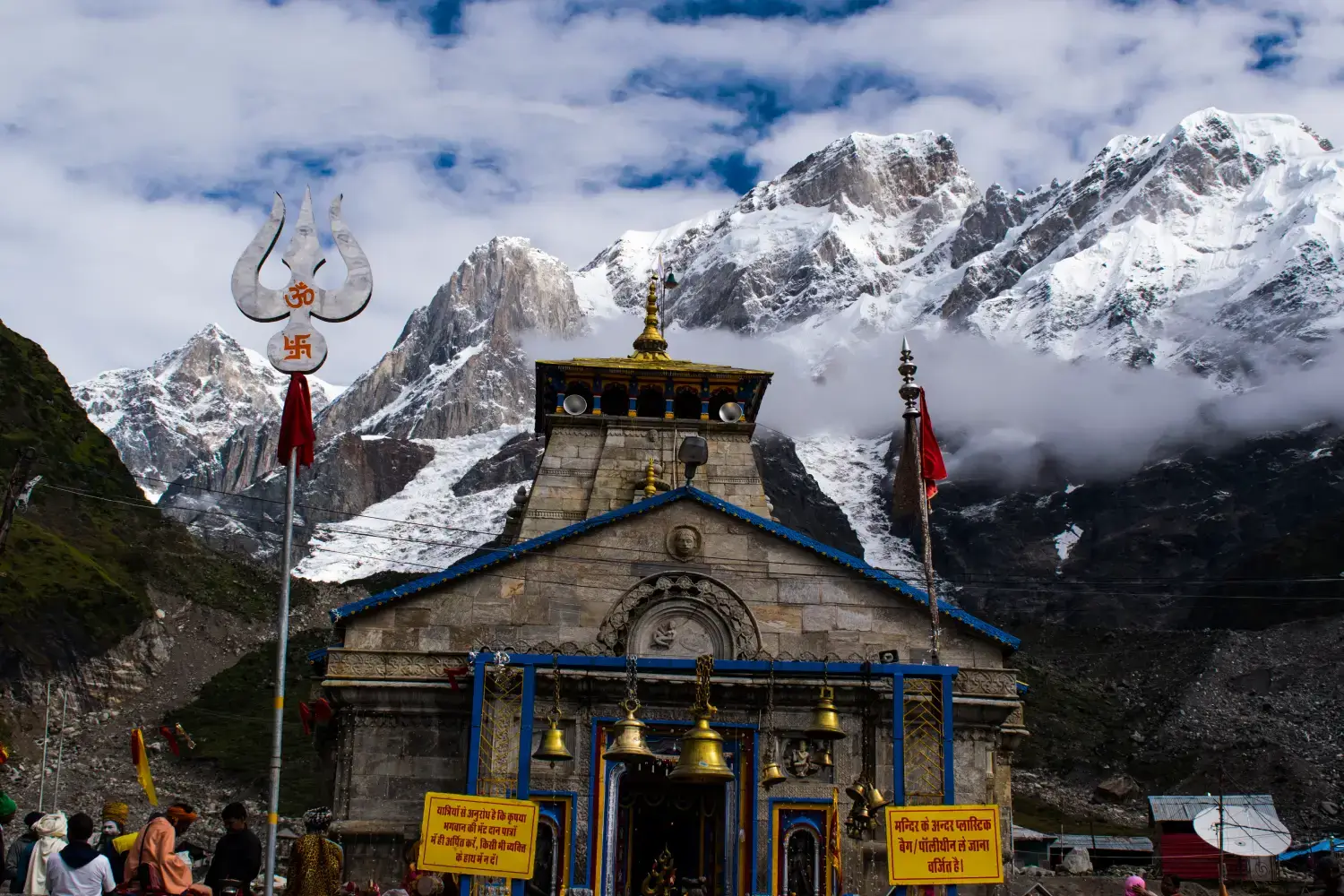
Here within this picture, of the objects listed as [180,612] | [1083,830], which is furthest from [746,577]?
[180,612]

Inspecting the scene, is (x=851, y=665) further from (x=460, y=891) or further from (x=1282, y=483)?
(x=1282, y=483)

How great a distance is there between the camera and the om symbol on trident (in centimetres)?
2178

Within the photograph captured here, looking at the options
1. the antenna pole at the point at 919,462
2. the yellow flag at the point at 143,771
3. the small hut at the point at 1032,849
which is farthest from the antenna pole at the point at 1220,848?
the yellow flag at the point at 143,771

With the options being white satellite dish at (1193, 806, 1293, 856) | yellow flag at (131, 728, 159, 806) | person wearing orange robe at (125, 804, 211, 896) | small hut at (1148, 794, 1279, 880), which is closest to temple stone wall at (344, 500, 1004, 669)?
yellow flag at (131, 728, 159, 806)

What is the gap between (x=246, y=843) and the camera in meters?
17.7

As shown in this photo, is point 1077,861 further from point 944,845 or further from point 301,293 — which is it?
point 301,293

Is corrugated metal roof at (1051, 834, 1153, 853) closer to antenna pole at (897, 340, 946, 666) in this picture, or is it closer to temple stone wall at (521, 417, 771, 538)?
temple stone wall at (521, 417, 771, 538)

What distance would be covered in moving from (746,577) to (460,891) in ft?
41.3

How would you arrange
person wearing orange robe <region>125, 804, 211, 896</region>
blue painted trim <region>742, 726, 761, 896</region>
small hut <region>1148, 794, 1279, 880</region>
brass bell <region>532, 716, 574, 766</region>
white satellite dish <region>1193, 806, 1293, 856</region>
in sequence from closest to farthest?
person wearing orange robe <region>125, 804, 211, 896</region> < brass bell <region>532, 716, 574, 766</region> < blue painted trim <region>742, 726, 761, 896</region> < white satellite dish <region>1193, 806, 1293, 856</region> < small hut <region>1148, 794, 1279, 880</region>

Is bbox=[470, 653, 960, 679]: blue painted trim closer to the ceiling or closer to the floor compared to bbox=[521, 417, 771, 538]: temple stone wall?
closer to the floor

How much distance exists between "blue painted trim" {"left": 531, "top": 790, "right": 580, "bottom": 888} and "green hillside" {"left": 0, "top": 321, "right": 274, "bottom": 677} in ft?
248

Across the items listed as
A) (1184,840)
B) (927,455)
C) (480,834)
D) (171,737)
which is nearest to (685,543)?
(927,455)

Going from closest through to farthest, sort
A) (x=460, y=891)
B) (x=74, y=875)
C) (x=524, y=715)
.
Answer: (x=74, y=875), (x=460, y=891), (x=524, y=715)

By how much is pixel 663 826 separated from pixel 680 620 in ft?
14.5
